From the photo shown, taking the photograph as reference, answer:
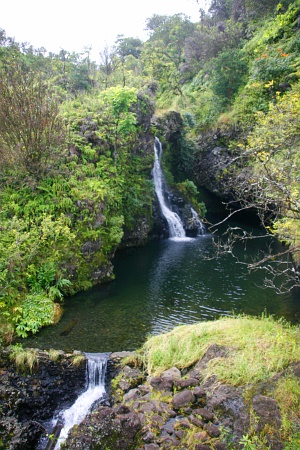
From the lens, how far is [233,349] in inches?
281

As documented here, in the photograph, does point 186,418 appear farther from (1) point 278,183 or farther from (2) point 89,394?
(1) point 278,183

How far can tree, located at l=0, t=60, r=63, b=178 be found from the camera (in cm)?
1316

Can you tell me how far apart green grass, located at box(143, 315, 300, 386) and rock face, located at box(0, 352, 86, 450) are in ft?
6.69

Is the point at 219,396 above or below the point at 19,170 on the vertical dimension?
below

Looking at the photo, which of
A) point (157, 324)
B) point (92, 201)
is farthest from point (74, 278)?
point (157, 324)

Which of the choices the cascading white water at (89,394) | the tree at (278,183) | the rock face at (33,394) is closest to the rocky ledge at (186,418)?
the cascading white water at (89,394)

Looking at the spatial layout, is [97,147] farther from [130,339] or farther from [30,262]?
[130,339]

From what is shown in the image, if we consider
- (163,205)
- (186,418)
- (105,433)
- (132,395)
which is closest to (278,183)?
(186,418)

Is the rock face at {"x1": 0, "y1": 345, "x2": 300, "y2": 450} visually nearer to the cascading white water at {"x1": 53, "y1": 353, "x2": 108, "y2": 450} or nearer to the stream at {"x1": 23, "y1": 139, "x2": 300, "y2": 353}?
the cascading white water at {"x1": 53, "y1": 353, "x2": 108, "y2": 450}

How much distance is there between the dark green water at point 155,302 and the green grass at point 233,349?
1721 mm

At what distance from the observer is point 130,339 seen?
986 cm

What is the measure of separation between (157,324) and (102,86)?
71.7 feet

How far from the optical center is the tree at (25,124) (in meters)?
13.2

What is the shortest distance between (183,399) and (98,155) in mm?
13102
